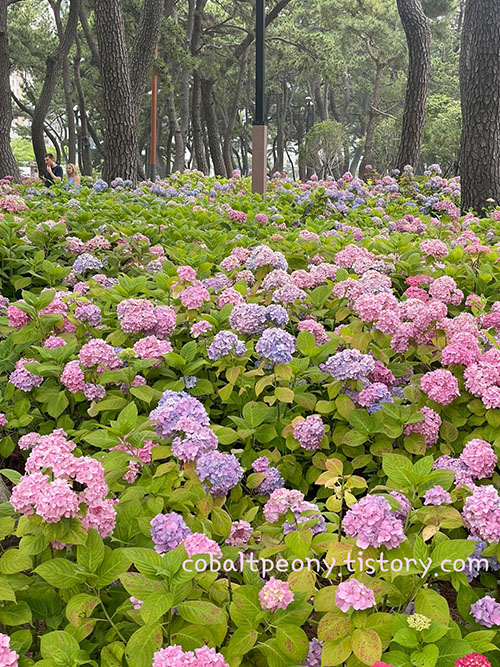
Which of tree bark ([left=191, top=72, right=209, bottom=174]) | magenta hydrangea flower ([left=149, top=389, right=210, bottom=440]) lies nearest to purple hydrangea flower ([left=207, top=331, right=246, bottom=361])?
magenta hydrangea flower ([left=149, top=389, right=210, bottom=440])

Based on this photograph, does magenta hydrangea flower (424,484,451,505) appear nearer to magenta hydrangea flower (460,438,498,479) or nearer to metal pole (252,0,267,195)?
magenta hydrangea flower (460,438,498,479)

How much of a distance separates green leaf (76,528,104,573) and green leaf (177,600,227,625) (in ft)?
0.73

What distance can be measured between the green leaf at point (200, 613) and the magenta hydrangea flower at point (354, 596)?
24 cm

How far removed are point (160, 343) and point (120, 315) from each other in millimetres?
310

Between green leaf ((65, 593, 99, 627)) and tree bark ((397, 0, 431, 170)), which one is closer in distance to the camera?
green leaf ((65, 593, 99, 627))

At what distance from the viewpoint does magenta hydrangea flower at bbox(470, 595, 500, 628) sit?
149 cm

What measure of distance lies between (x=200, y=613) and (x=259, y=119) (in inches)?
258

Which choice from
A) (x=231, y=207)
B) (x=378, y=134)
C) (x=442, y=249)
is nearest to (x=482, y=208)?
(x=231, y=207)

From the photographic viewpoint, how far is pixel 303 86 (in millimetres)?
41719

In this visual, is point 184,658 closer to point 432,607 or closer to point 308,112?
point 432,607

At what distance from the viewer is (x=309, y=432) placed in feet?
7.32

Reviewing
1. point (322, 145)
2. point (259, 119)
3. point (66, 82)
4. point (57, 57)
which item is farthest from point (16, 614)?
point (322, 145)

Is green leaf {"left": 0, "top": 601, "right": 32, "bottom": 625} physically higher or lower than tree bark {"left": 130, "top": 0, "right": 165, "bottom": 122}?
lower

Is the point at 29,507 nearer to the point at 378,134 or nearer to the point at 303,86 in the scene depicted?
the point at 378,134
